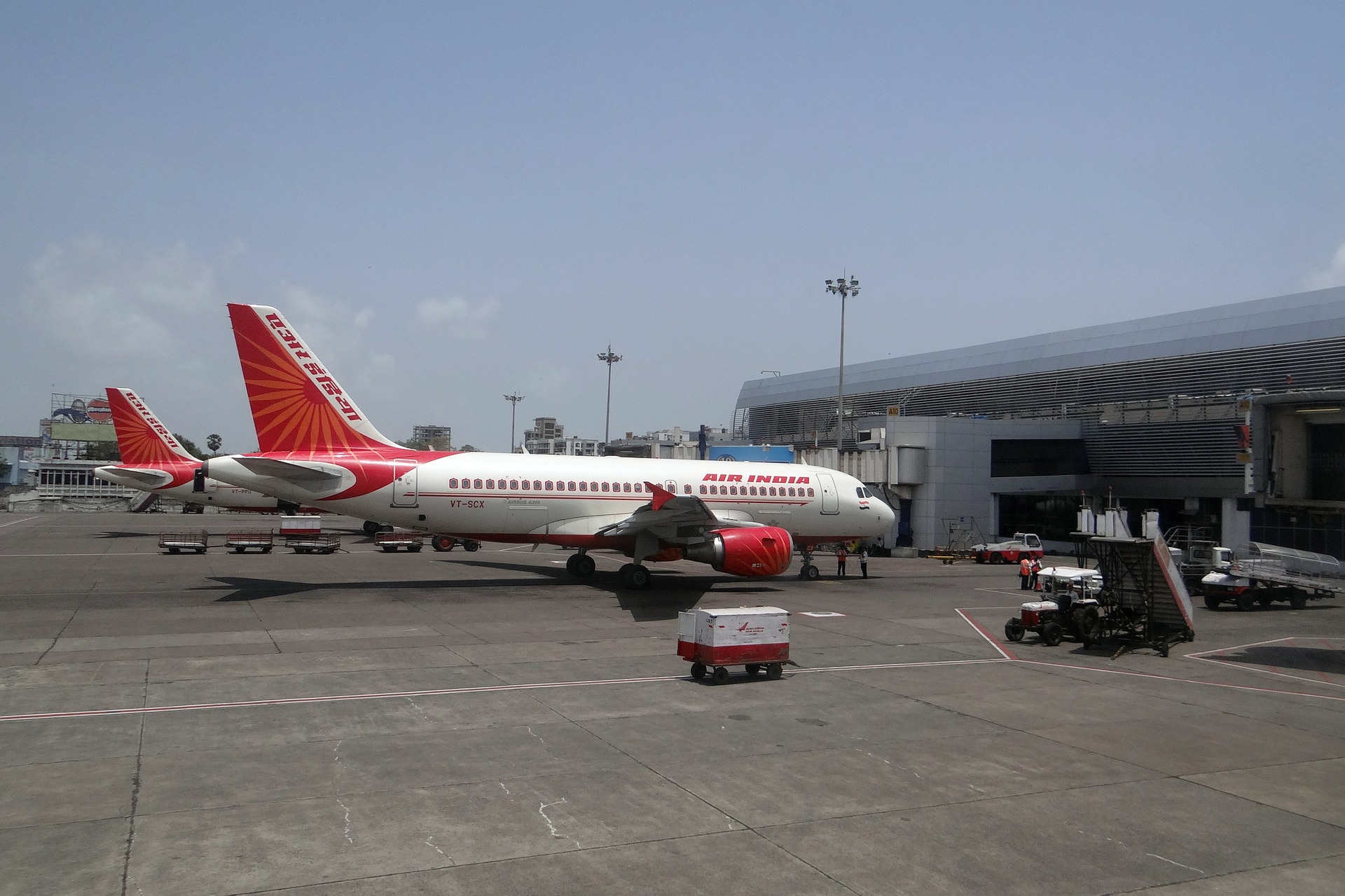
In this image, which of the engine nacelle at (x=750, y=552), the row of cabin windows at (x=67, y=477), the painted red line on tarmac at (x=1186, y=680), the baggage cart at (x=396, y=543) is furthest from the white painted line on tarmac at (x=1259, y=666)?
the row of cabin windows at (x=67, y=477)

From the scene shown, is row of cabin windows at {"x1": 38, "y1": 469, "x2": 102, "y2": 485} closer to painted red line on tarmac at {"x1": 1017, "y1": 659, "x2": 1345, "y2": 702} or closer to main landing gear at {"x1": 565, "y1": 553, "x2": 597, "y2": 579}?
main landing gear at {"x1": 565, "y1": 553, "x2": 597, "y2": 579}

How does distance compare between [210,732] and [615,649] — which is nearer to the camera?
[210,732]

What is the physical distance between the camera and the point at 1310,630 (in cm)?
2712

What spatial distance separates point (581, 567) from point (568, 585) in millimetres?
1619

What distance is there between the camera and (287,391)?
95.3 ft

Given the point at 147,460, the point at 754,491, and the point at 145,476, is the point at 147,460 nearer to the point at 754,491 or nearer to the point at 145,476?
the point at 145,476

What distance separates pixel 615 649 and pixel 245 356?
1601 centimetres

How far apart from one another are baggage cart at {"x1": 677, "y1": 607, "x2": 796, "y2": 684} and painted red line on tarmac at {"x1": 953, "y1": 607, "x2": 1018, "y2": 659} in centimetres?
651

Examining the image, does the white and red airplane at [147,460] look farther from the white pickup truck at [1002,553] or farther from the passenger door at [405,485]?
the white pickup truck at [1002,553]

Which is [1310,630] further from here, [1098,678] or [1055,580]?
[1098,678]

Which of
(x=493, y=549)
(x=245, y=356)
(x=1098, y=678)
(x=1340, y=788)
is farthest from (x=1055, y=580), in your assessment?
(x=493, y=549)

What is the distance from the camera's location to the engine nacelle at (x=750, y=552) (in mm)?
28250

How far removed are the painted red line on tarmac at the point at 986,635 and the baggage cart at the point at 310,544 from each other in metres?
31.0

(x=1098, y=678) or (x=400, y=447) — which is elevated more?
(x=400, y=447)
